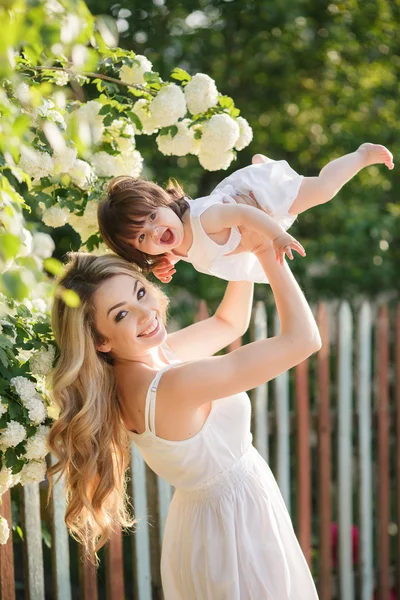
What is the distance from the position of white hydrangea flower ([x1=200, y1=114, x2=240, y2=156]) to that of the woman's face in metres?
0.54

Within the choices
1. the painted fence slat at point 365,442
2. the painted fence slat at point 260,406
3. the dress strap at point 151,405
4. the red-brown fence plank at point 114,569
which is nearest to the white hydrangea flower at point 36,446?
the dress strap at point 151,405

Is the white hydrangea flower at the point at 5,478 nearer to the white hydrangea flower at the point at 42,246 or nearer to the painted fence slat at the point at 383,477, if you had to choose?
the white hydrangea flower at the point at 42,246

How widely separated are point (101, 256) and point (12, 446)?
0.51 m

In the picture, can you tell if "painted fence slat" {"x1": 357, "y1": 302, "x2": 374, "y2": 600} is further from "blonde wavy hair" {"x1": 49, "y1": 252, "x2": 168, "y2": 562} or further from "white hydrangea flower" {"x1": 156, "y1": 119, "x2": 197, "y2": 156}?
"blonde wavy hair" {"x1": 49, "y1": 252, "x2": 168, "y2": 562}

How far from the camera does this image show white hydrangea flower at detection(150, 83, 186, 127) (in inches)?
89.4

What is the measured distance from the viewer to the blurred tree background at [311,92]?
15.7ft

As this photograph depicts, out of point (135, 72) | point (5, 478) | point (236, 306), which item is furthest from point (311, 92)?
point (5, 478)

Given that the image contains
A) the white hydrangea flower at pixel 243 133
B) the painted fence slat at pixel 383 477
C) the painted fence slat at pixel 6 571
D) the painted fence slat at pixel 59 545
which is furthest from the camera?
the painted fence slat at pixel 383 477

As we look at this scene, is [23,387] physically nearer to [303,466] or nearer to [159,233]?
[159,233]

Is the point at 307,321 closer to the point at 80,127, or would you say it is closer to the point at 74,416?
the point at 74,416

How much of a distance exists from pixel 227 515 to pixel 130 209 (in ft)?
2.65

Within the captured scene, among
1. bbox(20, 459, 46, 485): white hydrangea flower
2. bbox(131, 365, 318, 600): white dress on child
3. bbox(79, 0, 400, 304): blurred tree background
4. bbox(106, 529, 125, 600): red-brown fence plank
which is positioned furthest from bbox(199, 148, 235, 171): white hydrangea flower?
bbox(79, 0, 400, 304): blurred tree background

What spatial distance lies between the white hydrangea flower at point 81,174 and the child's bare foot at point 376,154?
2.51 ft

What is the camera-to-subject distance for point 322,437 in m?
3.65
